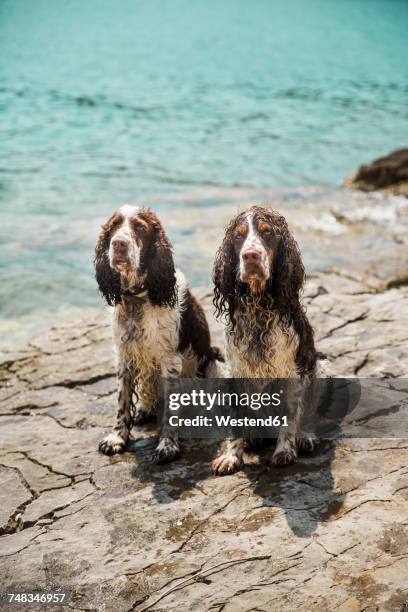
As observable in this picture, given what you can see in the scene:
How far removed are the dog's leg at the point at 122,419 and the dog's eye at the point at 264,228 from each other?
1.56 meters

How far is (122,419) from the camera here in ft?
17.5

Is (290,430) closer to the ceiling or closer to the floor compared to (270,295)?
closer to the floor

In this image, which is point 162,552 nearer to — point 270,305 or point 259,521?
point 259,521

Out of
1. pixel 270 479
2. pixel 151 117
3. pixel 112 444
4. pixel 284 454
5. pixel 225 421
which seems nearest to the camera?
pixel 270 479

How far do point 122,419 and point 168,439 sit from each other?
1.43 feet

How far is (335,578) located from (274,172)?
14297mm

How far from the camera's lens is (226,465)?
4.73 meters

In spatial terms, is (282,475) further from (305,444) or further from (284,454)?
(305,444)

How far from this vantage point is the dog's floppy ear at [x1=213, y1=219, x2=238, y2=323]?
181 inches

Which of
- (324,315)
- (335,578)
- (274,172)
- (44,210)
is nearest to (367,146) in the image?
(274,172)

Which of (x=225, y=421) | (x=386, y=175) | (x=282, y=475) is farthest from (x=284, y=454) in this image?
(x=386, y=175)

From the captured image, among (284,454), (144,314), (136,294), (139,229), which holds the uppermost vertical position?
(139,229)

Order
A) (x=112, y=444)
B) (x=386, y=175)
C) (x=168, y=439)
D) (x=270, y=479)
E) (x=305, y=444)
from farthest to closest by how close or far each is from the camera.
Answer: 1. (x=386, y=175)
2. (x=112, y=444)
3. (x=168, y=439)
4. (x=305, y=444)
5. (x=270, y=479)

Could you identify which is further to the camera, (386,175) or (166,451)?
(386,175)
